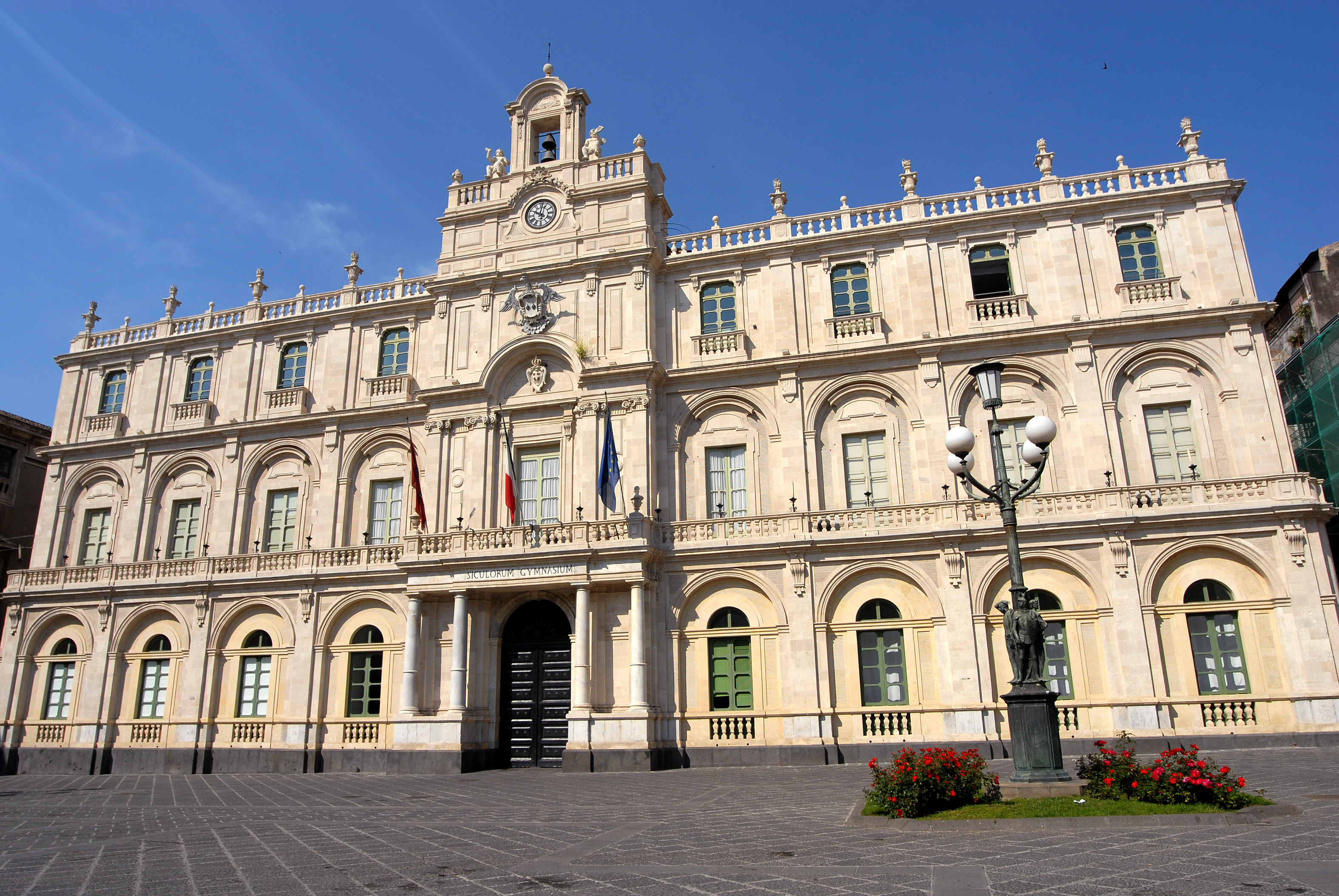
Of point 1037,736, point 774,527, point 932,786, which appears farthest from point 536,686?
point 1037,736

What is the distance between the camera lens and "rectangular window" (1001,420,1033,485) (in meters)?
24.9

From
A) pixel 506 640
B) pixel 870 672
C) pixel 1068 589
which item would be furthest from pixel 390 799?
pixel 1068 589

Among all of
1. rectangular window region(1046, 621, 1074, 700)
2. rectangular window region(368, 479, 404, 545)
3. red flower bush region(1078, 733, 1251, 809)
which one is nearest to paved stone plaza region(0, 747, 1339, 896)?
red flower bush region(1078, 733, 1251, 809)

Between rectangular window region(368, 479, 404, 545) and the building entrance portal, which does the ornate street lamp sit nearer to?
the building entrance portal

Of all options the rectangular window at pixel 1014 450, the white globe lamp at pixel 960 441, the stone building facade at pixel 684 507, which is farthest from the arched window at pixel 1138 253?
the white globe lamp at pixel 960 441

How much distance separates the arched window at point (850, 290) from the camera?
90.9 feet

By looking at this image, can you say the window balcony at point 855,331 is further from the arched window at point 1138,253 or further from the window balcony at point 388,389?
the window balcony at point 388,389

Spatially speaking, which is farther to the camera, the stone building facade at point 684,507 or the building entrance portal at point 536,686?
the building entrance portal at point 536,686

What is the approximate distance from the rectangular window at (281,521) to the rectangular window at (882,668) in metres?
19.5

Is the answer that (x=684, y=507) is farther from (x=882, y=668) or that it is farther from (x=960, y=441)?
(x=960, y=441)

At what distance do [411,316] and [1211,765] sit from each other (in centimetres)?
2713

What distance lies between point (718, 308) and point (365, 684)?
16509 millimetres

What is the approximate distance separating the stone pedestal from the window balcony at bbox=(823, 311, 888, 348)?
1583cm

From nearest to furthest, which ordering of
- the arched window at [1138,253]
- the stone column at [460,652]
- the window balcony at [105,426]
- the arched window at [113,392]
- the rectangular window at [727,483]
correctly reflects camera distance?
the stone column at [460,652] → the arched window at [1138,253] → the rectangular window at [727,483] → the window balcony at [105,426] → the arched window at [113,392]
